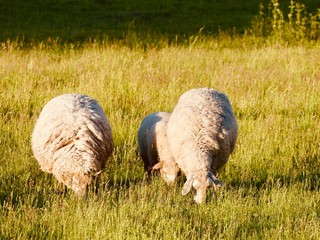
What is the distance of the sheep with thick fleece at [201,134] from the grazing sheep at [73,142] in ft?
2.38

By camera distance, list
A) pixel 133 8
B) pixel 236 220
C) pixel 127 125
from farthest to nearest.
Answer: pixel 133 8 < pixel 127 125 < pixel 236 220

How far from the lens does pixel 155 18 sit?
20.4 metres

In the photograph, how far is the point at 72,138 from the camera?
241 inches

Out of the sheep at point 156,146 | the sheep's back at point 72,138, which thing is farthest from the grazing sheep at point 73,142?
the sheep at point 156,146

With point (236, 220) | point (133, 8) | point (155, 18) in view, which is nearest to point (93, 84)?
point (236, 220)

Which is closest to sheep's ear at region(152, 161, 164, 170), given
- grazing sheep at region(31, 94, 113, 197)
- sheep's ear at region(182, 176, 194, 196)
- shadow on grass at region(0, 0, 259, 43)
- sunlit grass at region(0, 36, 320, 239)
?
sunlit grass at region(0, 36, 320, 239)

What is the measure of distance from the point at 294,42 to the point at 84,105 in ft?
29.1

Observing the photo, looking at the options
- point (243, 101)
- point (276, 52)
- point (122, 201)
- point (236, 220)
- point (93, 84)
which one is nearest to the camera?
point (236, 220)

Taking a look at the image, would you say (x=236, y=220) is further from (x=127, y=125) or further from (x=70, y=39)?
(x=70, y=39)

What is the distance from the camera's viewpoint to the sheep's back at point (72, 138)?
19.4ft

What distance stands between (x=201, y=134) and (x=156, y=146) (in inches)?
34.7

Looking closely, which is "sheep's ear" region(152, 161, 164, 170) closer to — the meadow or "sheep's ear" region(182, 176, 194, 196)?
the meadow

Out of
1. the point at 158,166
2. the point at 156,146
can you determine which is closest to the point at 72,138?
the point at 158,166

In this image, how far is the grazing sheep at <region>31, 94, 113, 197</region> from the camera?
228 inches
